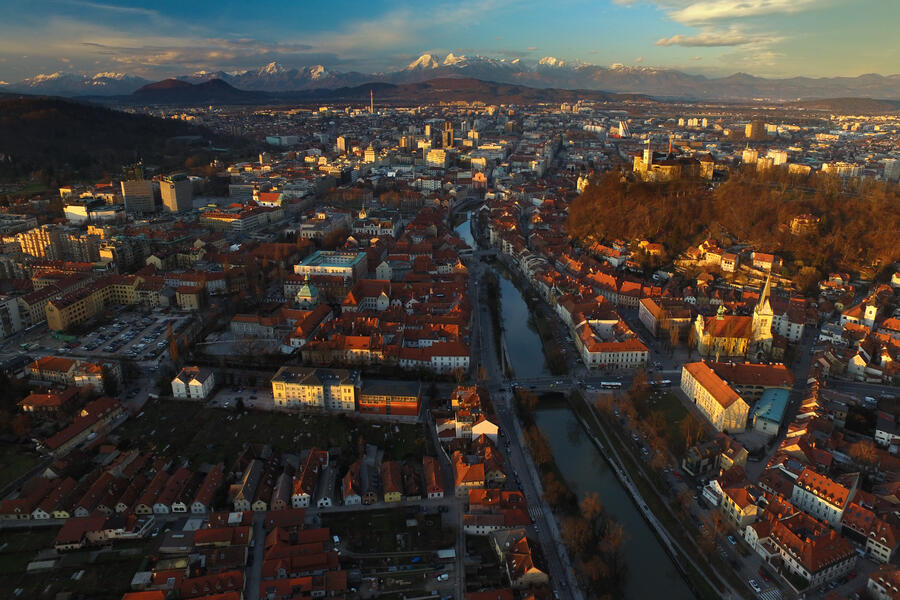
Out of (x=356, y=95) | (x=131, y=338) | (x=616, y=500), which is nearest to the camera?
(x=616, y=500)

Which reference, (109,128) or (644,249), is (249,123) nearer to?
(109,128)

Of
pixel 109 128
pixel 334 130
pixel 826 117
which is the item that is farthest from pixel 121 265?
pixel 826 117

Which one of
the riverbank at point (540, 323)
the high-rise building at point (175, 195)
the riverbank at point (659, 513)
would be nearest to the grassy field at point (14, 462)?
the riverbank at point (659, 513)

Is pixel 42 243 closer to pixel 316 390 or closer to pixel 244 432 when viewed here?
pixel 244 432

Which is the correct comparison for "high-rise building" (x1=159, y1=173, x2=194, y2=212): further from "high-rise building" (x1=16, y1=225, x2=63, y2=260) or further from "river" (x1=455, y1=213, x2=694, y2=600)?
"river" (x1=455, y1=213, x2=694, y2=600)

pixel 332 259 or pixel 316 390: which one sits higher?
pixel 332 259

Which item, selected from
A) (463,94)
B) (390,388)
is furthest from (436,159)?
(463,94)

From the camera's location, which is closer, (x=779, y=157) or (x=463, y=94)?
(x=779, y=157)

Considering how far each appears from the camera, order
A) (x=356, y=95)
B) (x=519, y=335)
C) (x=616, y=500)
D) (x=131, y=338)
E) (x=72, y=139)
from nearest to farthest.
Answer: (x=616, y=500), (x=131, y=338), (x=519, y=335), (x=72, y=139), (x=356, y=95)

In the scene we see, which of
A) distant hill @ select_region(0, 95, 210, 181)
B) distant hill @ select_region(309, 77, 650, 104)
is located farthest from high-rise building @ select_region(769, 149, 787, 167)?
distant hill @ select_region(309, 77, 650, 104)
